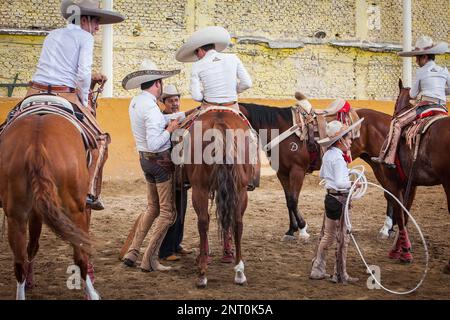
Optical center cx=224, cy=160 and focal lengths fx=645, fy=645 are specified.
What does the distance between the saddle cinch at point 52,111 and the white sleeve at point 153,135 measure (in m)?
0.94

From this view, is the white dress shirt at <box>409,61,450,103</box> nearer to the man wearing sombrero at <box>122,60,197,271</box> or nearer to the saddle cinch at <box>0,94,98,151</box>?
the man wearing sombrero at <box>122,60,197,271</box>

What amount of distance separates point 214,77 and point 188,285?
7.39ft

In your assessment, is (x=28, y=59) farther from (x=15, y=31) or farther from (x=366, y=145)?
(x=366, y=145)

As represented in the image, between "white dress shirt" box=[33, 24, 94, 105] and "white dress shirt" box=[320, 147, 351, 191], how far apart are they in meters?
2.61

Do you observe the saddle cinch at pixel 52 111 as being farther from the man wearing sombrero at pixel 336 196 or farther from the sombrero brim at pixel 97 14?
the man wearing sombrero at pixel 336 196

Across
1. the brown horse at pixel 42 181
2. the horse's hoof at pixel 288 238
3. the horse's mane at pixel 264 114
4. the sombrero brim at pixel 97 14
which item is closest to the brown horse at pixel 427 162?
the horse's hoof at pixel 288 238

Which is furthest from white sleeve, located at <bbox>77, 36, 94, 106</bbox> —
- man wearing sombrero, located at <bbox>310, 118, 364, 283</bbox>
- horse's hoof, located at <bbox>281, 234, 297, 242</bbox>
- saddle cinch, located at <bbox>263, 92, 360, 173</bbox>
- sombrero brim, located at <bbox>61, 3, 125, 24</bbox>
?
horse's hoof, located at <bbox>281, 234, 297, 242</bbox>

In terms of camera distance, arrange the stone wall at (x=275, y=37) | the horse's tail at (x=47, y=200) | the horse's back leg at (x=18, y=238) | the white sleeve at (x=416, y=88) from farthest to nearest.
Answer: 1. the stone wall at (x=275, y=37)
2. the white sleeve at (x=416, y=88)
3. the horse's back leg at (x=18, y=238)
4. the horse's tail at (x=47, y=200)

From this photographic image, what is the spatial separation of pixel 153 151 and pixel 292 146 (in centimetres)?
293

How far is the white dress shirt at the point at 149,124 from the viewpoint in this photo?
23.6 ft

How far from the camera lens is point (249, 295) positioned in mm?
6211

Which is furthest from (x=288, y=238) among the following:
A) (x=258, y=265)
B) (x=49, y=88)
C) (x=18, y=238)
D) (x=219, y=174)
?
(x=18, y=238)

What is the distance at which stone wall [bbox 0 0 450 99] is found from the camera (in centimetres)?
2192

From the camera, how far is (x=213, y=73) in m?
7.07
